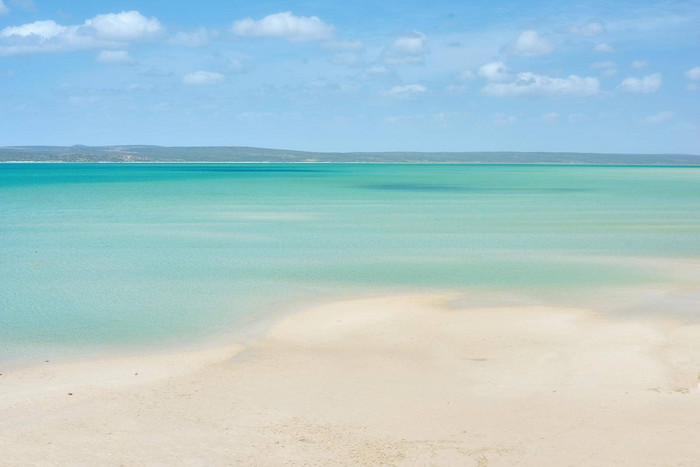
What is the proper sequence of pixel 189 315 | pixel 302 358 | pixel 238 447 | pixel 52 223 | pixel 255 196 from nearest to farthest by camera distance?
pixel 238 447
pixel 302 358
pixel 189 315
pixel 52 223
pixel 255 196

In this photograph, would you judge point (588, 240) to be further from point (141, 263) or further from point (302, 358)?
point (302, 358)

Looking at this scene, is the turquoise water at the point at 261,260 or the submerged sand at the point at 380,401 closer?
the submerged sand at the point at 380,401

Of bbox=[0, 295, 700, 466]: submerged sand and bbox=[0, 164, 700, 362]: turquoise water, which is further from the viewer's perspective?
bbox=[0, 164, 700, 362]: turquoise water

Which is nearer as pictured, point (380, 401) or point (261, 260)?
point (380, 401)

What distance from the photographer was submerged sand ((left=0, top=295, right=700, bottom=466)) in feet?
24.7

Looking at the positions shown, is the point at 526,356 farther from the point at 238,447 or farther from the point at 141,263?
the point at 141,263

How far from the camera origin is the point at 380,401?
351 inches

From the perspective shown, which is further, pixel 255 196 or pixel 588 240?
pixel 255 196

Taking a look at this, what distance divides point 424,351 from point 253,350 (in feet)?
8.29

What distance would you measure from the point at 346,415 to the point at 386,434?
0.70 metres

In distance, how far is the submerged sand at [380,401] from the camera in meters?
7.52

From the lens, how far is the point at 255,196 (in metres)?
52.0

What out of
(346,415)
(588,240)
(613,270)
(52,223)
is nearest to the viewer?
(346,415)

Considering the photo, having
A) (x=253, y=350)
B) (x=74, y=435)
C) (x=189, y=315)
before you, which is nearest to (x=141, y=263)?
(x=189, y=315)
